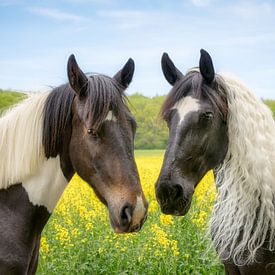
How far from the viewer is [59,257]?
6484 mm

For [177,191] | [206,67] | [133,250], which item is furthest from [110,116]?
[133,250]

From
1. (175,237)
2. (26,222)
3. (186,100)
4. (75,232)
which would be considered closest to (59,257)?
(75,232)

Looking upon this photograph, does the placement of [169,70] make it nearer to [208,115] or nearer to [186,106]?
[186,106]

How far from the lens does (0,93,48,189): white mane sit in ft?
12.0

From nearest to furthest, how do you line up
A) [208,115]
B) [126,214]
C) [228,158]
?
1. [126,214]
2. [208,115]
3. [228,158]

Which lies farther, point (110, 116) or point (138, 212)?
point (110, 116)

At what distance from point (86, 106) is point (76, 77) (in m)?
0.19

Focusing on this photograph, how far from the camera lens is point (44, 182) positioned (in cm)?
367

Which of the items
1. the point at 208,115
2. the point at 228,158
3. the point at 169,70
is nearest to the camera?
the point at 208,115

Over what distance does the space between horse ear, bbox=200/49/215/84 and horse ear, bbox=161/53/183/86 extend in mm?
332

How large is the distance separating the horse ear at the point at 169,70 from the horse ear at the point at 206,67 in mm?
332

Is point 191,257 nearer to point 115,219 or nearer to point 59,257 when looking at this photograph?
point 59,257

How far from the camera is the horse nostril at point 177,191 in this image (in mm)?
3678

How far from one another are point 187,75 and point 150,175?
23.1 feet
